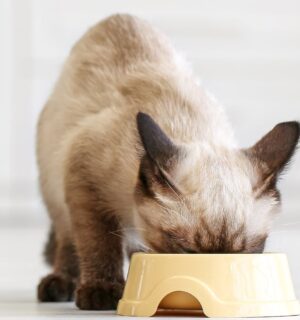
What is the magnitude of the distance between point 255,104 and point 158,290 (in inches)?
101

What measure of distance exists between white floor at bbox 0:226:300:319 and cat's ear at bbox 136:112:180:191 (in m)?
0.28

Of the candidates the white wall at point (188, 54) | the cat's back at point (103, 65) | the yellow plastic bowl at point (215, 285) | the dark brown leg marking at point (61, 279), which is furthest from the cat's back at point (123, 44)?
the white wall at point (188, 54)

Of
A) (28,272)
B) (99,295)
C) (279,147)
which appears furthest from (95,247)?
(28,272)

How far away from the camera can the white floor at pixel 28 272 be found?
6.59 ft

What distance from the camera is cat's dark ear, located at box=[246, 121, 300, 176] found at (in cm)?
192

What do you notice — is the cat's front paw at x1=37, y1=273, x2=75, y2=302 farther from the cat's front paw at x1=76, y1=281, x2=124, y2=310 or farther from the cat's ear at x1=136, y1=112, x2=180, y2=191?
the cat's ear at x1=136, y1=112, x2=180, y2=191

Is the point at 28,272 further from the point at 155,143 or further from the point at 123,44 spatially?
the point at 155,143

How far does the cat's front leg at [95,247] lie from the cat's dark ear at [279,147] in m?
0.44

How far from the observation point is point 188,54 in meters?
4.28

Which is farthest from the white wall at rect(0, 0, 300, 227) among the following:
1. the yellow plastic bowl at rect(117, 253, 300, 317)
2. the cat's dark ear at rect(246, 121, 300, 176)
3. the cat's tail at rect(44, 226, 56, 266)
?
the yellow plastic bowl at rect(117, 253, 300, 317)

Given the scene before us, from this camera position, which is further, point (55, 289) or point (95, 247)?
point (55, 289)

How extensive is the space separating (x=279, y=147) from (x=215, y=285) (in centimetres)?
33

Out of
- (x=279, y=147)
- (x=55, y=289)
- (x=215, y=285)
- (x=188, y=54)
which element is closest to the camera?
(x=215, y=285)

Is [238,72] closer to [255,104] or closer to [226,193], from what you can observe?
[255,104]
